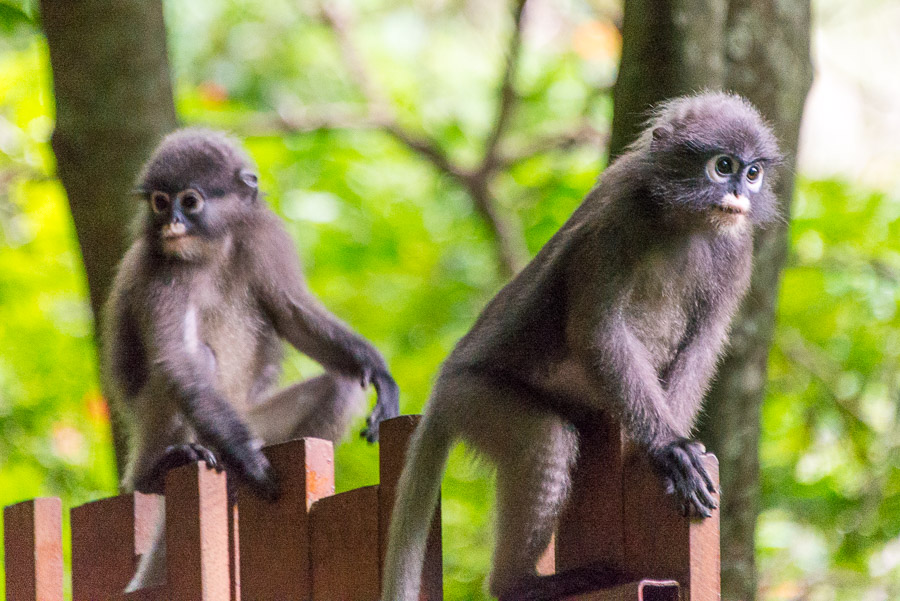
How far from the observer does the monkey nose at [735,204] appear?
120 inches

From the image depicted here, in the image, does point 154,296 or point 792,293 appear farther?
point 792,293

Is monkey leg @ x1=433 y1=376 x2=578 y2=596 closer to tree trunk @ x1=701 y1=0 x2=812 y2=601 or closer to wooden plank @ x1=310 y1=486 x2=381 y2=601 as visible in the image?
wooden plank @ x1=310 y1=486 x2=381 y2=601

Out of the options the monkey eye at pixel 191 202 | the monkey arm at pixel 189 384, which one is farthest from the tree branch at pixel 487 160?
the monkey arm at pixel 189 384

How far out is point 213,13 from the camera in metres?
8.36

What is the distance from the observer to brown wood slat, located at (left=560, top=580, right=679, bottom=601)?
85.6 inches

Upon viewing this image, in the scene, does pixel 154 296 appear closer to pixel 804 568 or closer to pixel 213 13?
pixel 804 568

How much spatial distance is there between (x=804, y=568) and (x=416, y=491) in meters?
4.19

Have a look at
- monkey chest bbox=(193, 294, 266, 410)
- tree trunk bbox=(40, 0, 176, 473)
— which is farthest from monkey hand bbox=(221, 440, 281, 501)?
tree trunk bbox=(40, 0, 176, 473)

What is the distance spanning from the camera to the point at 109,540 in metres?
3.20

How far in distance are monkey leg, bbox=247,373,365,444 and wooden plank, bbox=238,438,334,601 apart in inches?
42.6

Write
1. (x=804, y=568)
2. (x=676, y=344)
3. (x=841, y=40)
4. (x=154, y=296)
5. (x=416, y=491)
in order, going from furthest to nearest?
(x=841, y=40) → (x=804, y=568) → (x=154, y=296) → (x=676, y=344) → (x=416, y=491)

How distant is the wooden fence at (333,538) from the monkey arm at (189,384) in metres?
0.27

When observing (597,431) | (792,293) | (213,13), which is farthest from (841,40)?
(597,431)

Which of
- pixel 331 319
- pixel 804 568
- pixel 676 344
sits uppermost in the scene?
pixel 676 344
